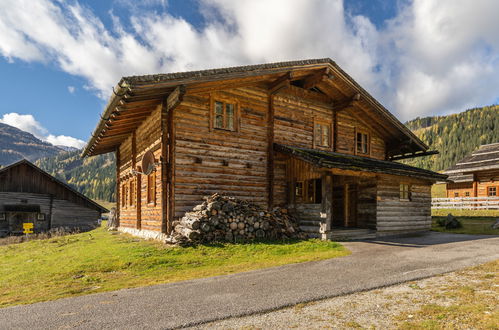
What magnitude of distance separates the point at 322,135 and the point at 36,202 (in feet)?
81.5

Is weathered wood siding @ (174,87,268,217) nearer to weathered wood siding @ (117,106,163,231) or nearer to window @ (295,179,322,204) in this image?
weathered wood siding @ (117,106,163,231)

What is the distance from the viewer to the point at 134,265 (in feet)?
30.2

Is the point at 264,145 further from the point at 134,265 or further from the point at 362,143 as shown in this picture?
the point at 134,265

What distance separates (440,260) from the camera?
9.16m

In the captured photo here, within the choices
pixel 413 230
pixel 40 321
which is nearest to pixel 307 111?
pixel 413 230

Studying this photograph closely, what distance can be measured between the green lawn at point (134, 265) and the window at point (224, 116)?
220 inches

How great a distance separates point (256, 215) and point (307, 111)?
740 cm

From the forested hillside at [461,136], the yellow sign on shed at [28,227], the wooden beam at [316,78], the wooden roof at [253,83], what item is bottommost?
the yellow sign on shed at [28,227]

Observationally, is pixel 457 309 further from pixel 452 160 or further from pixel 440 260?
pixel 452 160

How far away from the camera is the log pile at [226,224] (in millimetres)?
11422

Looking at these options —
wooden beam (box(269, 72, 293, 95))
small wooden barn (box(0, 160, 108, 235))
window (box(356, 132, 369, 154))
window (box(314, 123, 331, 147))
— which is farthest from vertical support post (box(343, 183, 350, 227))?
small wooden barn (box(0, 160, 108, 235))

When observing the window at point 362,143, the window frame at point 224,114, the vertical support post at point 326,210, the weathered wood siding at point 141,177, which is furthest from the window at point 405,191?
the weathered wood siding at point 141,177

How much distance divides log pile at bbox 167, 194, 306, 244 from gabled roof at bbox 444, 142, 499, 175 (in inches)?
1088

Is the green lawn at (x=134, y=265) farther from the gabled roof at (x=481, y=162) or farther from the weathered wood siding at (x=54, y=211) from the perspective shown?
the gabled roof at (x=481, y=162)
